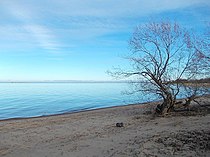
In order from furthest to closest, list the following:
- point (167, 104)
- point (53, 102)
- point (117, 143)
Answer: point (53, 102), point (167, 104), point (117, 143)

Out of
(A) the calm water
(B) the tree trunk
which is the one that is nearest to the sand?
(B) the tree trunk

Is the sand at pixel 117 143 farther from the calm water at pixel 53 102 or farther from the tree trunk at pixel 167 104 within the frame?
the calm water at pixel 53 102

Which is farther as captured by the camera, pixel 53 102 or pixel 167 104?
pixel 53 102

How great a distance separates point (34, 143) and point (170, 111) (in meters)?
10.9

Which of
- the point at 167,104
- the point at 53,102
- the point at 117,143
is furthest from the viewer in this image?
the point at 53,102

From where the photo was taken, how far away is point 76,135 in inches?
458

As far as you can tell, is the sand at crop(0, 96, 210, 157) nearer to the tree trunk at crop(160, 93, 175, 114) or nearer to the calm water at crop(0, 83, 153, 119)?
the tree trunk at crop(160, 93, 175, 114)

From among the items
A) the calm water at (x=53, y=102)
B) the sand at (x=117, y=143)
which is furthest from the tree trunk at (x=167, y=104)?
the sand at (x=117, y=143)

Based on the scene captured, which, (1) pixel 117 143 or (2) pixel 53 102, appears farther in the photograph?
(2) pixel 53 102

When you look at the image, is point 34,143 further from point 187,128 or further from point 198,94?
point 198,94

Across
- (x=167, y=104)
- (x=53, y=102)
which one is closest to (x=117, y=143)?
(x=167, y=104)

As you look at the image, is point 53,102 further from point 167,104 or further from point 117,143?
point 117,143

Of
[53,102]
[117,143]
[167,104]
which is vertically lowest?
[117,143]

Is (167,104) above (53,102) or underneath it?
above
